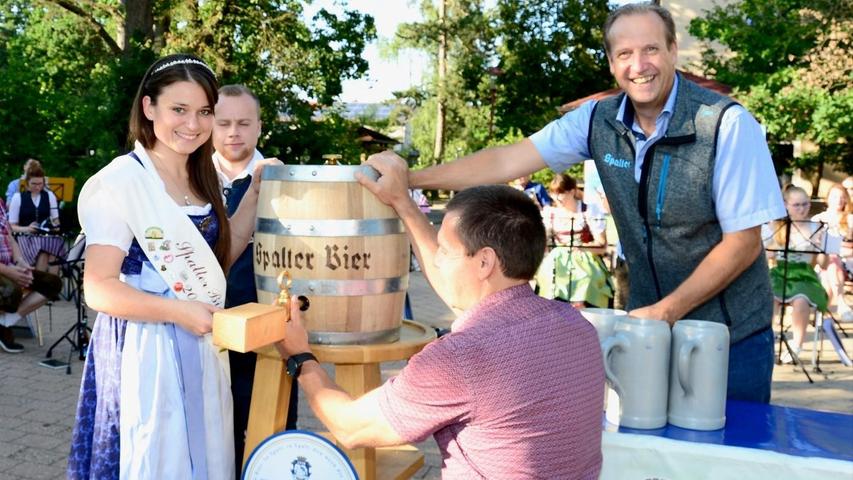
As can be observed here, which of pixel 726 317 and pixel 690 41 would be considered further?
pixel 690 41

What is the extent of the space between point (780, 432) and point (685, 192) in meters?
0.66

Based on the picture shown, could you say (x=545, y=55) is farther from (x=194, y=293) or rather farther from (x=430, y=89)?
(x=194, y=293)

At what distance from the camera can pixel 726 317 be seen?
221cm

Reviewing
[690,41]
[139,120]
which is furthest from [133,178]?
[690,41]

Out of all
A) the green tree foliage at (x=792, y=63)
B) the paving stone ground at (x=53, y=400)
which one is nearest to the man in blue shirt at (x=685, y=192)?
the paving stone ground at (x=53, y=400)

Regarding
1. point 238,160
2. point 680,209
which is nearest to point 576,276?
point 238,160

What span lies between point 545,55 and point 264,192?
82.0 feet

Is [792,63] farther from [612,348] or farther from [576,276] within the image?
[612,348]

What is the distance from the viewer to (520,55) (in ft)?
86.2

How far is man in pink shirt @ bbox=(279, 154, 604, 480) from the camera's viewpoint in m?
→ 1.51

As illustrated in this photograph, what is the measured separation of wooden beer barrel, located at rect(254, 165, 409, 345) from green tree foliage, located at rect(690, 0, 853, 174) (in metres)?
13.6

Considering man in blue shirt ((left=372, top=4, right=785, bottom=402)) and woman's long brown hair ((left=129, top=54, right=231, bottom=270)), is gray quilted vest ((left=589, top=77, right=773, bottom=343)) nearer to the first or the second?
man in blue shirt ((left=372, top=4, right=785, bottom=402))

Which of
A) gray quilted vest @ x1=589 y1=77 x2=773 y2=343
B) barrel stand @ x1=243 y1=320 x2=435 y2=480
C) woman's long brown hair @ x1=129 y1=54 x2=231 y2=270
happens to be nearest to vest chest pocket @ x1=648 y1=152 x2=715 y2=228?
gray quilted vest @ x1=589 y1=77 x2=773 y2=343

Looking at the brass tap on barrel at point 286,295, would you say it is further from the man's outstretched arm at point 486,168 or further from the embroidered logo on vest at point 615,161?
the embroidered logo on vest at point 615,161
